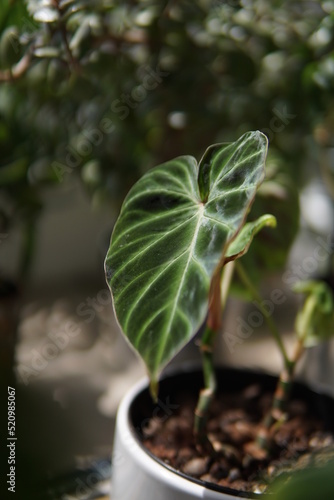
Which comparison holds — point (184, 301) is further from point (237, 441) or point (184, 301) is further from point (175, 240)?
point (237, 441)

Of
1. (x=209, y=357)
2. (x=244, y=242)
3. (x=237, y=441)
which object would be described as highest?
(x=244, y=242)

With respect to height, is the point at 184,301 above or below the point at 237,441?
above

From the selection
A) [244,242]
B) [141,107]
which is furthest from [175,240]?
[141,107]

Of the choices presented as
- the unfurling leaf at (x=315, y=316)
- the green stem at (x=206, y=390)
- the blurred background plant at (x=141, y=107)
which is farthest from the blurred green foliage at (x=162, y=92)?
the green stem at (x=206, y=390)

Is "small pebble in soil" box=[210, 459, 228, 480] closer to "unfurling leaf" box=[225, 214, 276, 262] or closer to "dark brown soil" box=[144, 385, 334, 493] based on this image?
"dark brown soil" box=[144, 385, 334, 493]

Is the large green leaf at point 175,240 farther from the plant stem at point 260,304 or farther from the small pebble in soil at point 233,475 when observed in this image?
the small pebble in soil at point 233,475

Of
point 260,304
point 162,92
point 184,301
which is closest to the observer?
point 184,301

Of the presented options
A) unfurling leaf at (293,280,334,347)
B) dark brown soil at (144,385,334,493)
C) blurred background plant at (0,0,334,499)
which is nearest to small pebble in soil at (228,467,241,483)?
dark brown soil at (144,385,334,493)
